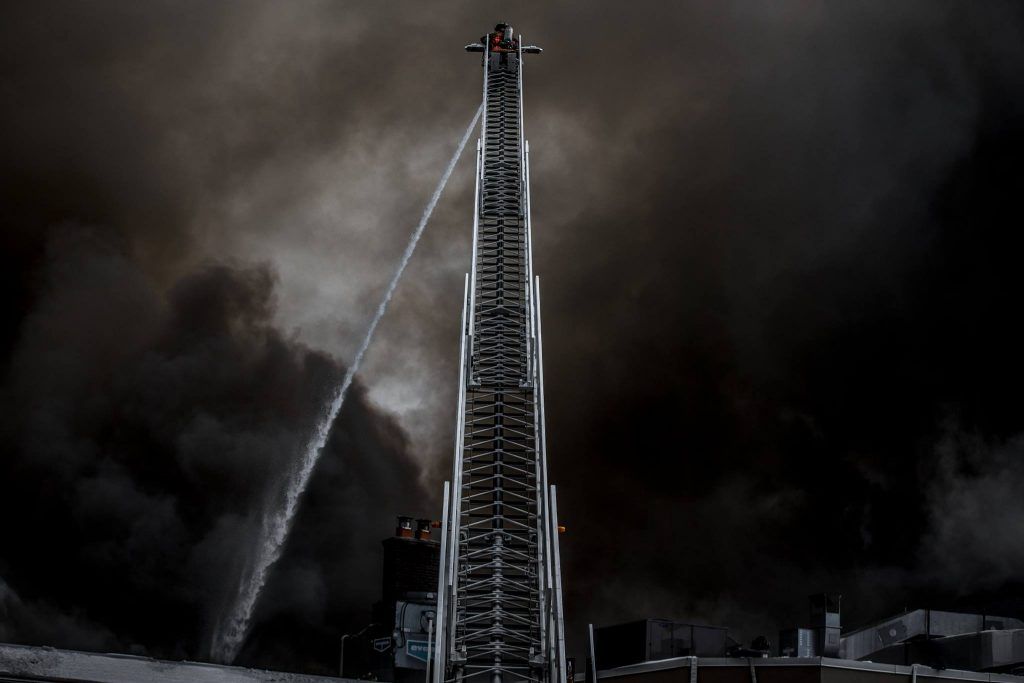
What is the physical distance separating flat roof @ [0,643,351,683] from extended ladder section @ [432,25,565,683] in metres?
4.53

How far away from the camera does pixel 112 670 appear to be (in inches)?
570

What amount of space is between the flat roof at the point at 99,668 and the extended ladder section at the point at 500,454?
4.53 metres

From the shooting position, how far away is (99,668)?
14.4 m

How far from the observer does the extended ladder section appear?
64.8 ft

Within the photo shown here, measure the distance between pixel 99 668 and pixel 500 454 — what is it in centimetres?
960

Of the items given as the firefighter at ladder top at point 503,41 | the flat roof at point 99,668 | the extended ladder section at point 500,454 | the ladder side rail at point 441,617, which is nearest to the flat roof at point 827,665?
the extended ladder section at point 500,454

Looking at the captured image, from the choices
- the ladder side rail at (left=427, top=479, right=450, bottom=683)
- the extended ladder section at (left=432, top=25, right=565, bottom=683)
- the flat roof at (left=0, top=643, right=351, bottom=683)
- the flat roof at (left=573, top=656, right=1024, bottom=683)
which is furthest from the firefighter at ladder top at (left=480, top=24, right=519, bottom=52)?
the flat roof at (left=0, top=643, right=351, bottom=683)

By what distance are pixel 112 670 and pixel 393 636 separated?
13658 millimetres

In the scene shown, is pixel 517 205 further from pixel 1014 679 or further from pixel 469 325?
pixel 1014 679

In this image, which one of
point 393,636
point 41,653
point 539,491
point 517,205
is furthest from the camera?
point 393,636

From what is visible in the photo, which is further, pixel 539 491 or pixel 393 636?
pixel 393 636

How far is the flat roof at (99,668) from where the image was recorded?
1380 centimetres

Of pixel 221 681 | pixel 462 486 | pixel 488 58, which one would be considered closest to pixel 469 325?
pixel 462 486

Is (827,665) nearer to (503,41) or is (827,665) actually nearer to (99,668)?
(99,668)
